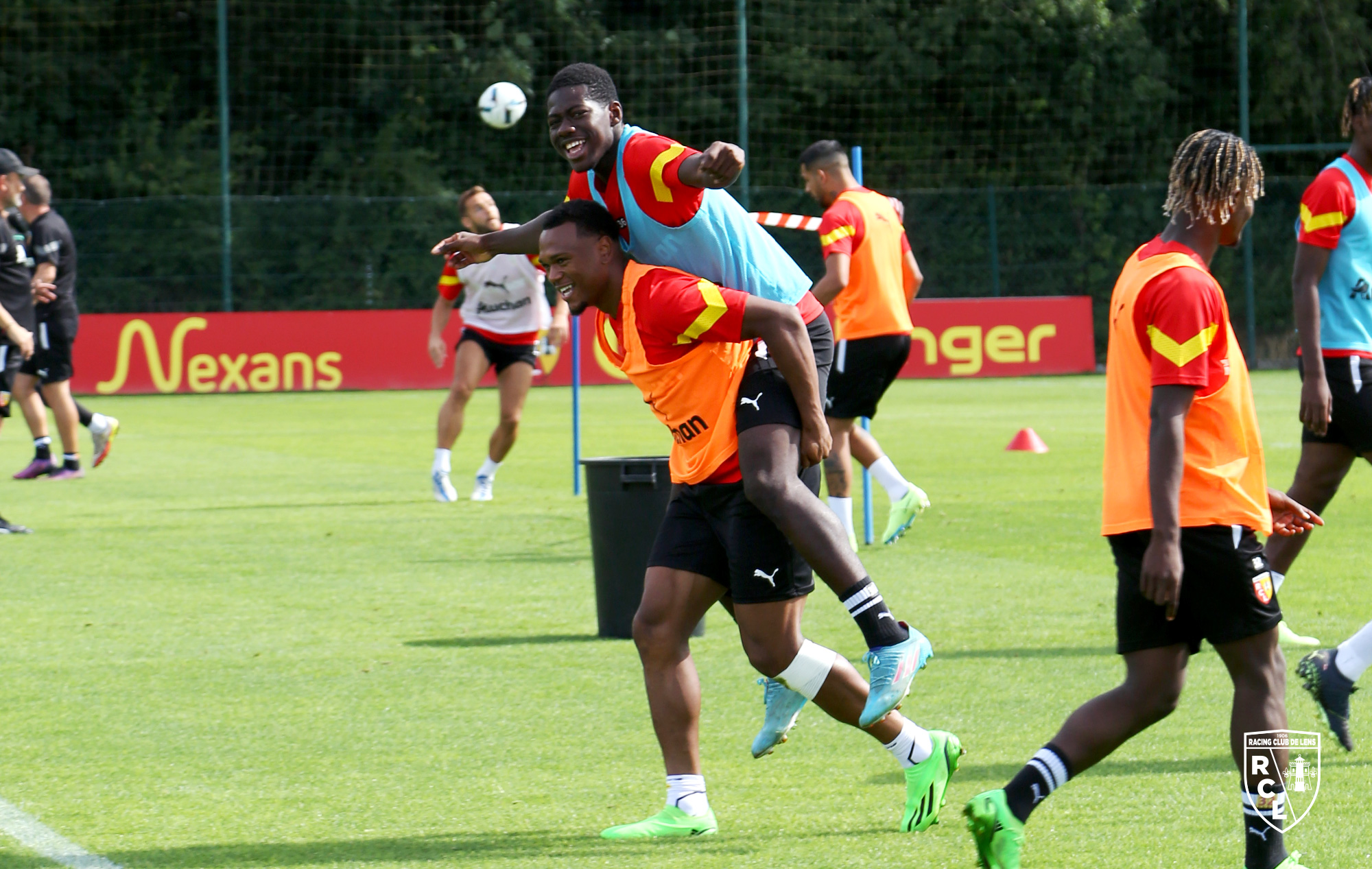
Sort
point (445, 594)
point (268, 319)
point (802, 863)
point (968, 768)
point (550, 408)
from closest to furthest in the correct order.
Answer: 1. point (802, 863)
2. point (968, 768)
3. point (445, 594)
4. point (550, 408)
5. point (268, 319)

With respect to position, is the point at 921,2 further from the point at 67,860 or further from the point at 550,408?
the point at 67,860

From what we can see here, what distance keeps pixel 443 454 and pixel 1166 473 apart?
9.58 meters

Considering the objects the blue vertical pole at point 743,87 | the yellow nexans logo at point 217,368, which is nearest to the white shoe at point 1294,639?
the yellow nexans logo at point 217,368

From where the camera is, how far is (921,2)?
3731 cm

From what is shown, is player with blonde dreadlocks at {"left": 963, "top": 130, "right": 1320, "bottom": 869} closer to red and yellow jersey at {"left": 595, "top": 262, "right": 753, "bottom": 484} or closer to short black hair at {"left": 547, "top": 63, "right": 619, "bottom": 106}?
red and yellow jersey at {"left": 595, "top": 262, "right": 753, "bottom": 484}

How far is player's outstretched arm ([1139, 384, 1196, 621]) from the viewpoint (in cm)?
414

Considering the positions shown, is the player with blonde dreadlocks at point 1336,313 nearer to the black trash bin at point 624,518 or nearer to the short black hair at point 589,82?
the black trash bin at point 624,518

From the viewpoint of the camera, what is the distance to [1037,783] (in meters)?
4.38

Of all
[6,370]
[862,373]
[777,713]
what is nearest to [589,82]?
[777,713]

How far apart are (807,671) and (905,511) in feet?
17.6

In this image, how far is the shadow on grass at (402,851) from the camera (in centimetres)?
469

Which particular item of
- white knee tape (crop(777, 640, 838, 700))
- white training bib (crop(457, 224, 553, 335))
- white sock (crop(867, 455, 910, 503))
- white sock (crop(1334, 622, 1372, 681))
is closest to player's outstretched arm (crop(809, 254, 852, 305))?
white sock (crop(867, 455, 910, 503))

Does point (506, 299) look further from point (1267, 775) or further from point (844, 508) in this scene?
point (1267, 775)

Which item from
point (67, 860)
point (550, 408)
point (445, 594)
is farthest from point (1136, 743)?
point (550, 408)
